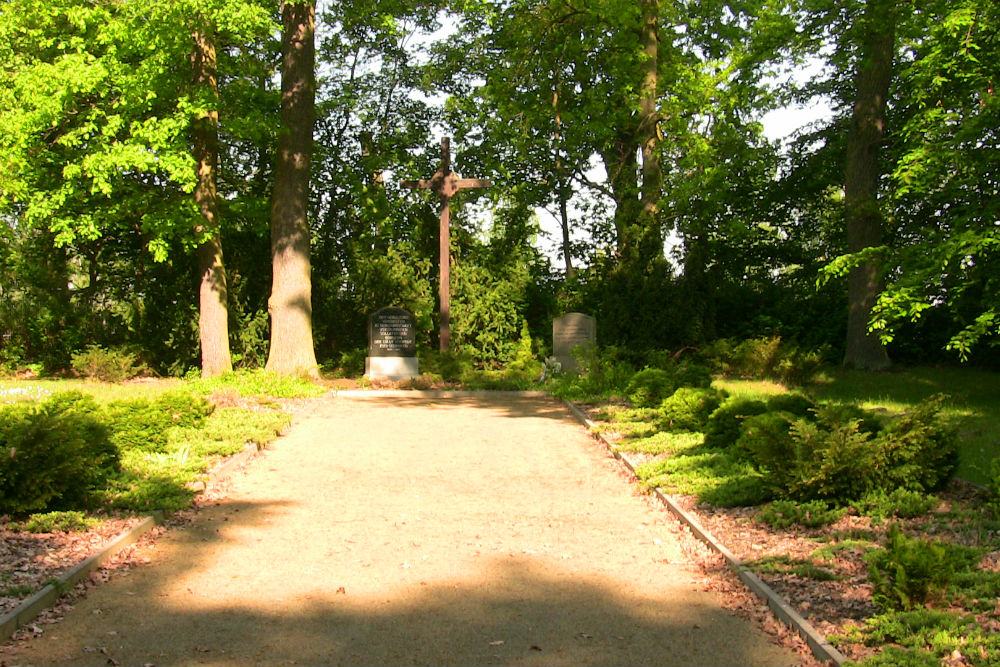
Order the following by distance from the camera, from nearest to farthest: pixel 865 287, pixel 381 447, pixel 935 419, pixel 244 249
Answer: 1. pixel 935 419
2. pixel 381 447
3. pixel 865 287
4. pixel 244 249

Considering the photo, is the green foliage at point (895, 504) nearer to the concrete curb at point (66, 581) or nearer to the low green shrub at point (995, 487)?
the low green shrub at point (995, 487)

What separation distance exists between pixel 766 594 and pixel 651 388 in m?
8.67

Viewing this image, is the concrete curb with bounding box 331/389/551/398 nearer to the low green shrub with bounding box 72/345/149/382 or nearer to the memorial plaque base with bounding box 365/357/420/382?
the memorial plaque base with bounding box 365/357/420/382

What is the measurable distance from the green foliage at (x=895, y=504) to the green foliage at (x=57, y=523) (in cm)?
616

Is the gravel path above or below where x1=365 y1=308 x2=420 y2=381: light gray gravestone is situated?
below

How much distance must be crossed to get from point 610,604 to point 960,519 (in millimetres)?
3121

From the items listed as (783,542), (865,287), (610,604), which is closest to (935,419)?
(783,542)

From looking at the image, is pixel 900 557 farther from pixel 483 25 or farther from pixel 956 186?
pixel 483 25

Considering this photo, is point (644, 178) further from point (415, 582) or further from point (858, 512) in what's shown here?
point (415, 582)

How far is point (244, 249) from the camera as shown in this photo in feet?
79.8

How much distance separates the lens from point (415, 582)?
6008mm

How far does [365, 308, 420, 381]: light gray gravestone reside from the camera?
22391 millimetres

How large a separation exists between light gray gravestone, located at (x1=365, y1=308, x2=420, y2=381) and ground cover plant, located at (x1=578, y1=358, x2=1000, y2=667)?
11301 mm

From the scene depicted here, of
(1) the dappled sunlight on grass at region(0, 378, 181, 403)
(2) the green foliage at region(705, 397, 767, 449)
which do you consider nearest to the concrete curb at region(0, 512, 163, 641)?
(2) the green foliage at region(705, 397, 767, 449)
